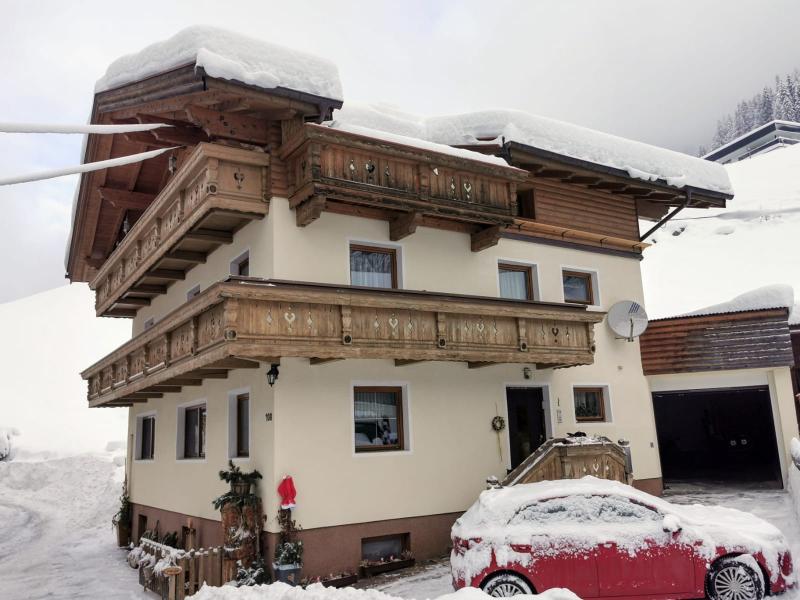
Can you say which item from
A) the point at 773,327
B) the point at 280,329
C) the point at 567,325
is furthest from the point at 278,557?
the point at 773,327

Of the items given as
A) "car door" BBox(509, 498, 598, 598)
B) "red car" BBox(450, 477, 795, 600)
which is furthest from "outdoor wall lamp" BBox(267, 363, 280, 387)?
"car door" BBox(509, 498, 598, 598)

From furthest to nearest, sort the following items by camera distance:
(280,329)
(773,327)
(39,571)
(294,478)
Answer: (773,327), (39,571), (294,478), (280,329)

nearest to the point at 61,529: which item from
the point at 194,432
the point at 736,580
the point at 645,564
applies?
the point at 194,432

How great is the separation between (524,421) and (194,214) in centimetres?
896

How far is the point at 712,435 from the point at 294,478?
2323 cm

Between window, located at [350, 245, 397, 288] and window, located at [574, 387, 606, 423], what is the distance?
6059 mm

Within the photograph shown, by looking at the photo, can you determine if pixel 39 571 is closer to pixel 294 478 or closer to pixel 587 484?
pixel 294 478

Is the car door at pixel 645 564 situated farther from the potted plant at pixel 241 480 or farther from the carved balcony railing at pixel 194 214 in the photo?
the carved balcony railing at pixel 194 214

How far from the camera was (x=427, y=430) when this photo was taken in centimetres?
1468

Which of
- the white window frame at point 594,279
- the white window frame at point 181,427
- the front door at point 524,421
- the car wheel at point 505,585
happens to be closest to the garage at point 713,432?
the white window frame at point 594,279

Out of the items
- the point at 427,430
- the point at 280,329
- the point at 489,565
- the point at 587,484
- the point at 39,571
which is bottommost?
the point at 39,571

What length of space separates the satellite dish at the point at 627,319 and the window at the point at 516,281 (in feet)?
8.41

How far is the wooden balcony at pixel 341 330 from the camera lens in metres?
11.6

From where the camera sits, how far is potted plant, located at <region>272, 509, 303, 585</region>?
1191 centimetres
